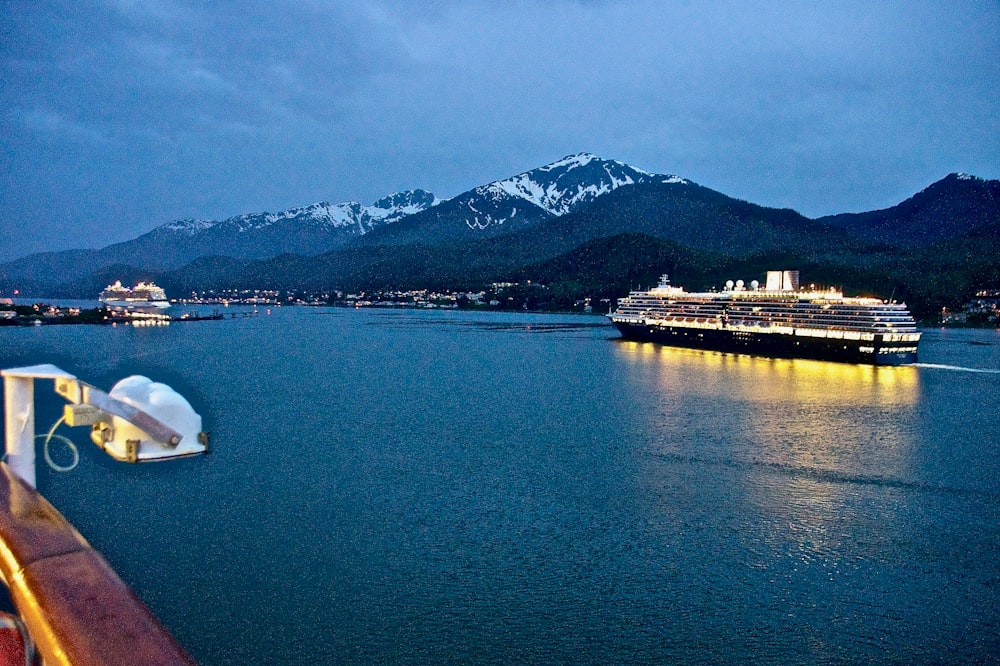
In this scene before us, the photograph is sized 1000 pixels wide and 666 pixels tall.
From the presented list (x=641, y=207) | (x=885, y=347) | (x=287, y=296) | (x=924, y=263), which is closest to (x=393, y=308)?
(x=287, y=296)

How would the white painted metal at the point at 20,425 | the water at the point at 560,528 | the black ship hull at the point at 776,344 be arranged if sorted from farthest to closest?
the black ship hull at the point at 776,344 < the water at the point at 560,528 < the white painted metal at the point at 20,425

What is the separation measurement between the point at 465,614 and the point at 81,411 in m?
8.99

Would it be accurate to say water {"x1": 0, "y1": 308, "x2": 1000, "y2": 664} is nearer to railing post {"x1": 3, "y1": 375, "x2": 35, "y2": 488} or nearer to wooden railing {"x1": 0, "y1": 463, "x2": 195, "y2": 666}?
railing post {"x1": 3, "y1": 375, "x2": 35, "y2": 488}

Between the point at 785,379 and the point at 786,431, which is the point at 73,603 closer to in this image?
the point at 786,431

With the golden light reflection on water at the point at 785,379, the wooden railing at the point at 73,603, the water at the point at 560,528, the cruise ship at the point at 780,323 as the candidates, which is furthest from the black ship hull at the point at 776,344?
the wooden railing at the point at 73,603

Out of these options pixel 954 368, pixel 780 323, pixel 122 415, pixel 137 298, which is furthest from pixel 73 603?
pixel 137 298

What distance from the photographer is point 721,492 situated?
16.5m

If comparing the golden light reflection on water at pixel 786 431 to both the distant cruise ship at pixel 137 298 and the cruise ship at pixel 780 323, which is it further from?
the distant cruise ship at pixel 137 298

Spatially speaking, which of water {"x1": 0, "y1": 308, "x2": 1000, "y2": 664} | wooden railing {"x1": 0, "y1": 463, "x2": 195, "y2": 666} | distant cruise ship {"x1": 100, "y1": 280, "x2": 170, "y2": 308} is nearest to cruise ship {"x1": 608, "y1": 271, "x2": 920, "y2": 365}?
water {"x1": 0, "y1": 308, "x2": 1000, "y2": 664}

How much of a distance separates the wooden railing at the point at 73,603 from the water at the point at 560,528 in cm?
827

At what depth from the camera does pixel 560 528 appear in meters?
13.9

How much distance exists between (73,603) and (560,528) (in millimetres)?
12962

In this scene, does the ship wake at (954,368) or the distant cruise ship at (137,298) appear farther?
the distant cruise ship at (137,298)

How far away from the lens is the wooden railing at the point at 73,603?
1.44 metres
